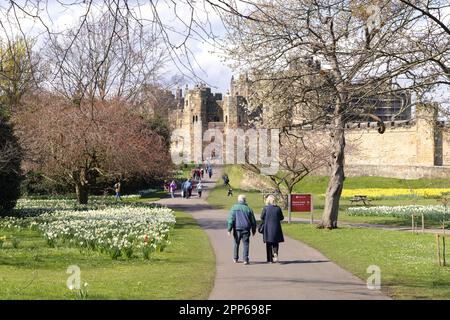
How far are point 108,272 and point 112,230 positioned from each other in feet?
16.8

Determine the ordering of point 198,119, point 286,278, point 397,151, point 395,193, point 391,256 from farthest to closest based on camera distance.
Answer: point 198,119 → point 397,151 → point 395,193 → point 391,256 → point 286,278

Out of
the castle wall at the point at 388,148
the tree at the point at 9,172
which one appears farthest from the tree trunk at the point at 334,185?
the castle wall at the point at 388,148

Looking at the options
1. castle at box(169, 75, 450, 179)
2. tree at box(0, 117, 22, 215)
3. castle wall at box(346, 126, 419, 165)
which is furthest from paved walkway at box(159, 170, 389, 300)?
castle wall at box(346, 126, 419, 165)

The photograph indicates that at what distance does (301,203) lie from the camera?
22.9 meters

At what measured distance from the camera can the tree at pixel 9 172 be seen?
23.2 meters

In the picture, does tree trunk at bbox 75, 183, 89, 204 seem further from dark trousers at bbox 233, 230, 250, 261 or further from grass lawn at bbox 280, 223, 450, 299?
dark trousers at bbox 233, 230, 250, 261

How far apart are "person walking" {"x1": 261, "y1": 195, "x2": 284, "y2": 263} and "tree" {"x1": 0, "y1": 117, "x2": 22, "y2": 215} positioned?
42.6 feet

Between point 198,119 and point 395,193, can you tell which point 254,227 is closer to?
point 395,193

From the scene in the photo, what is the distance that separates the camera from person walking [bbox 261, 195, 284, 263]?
12.4 metres

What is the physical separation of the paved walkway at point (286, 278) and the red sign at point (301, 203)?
6.71 metres

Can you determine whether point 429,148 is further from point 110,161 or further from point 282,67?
point 282,67

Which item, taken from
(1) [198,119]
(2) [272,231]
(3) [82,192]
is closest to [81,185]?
(3) [82,192]

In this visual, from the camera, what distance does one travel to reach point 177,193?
4459 centimetres

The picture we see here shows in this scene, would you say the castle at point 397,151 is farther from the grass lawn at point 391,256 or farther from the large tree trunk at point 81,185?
the grass lawn at point 391,256
